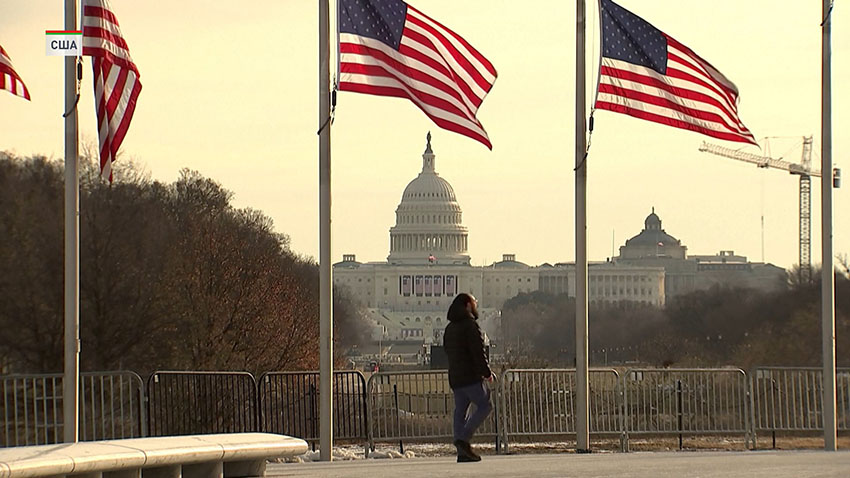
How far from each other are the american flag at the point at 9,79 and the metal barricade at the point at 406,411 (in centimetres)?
706

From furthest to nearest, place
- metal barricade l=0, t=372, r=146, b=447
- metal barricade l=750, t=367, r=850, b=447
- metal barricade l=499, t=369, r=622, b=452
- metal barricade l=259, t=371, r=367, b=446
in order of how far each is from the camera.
A: metal barricade l=259, t=371, r=367, b=446
metal barricade l=750, t=367, r=850, b=447
metal barricade l=499, t=369, r=622, b=452
metal barricade l=0, t=372, r=146, b=447

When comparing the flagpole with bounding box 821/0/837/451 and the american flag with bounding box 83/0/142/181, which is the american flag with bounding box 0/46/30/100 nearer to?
the american flag with bounding box 83/0/142/181

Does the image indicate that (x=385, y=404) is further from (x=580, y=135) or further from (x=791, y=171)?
(x=791, y=171)

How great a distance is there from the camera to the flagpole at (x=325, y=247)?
17375 mm

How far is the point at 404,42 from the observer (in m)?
17.4

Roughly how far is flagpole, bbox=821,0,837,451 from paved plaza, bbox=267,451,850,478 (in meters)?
2.74

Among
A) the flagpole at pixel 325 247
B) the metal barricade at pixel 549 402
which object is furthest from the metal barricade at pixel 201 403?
the flagpole at pixel 325 247

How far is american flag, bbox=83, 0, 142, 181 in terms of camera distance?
56.2 feet

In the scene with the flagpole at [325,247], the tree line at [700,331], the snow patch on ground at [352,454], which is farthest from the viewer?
the tree line at [700,331]

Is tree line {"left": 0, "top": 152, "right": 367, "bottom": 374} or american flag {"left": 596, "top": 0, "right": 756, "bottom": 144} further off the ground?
american flag {"left": 596, "top": 0, "right": 756, "bottom": 144}

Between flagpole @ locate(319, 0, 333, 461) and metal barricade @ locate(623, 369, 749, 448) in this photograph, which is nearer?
flagpole @ locate(319, 0, 333, 461)

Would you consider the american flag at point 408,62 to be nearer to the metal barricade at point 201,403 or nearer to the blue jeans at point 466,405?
the blue jeans at point 466,405

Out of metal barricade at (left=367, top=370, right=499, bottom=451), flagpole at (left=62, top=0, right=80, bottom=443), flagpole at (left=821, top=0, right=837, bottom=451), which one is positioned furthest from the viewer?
metal barricade at (left=367, top=370, right=499, bottom=451)

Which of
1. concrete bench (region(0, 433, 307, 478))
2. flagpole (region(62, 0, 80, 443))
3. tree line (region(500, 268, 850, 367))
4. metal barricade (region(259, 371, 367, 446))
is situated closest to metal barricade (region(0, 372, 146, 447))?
metal barricade (region(259, 371, 367, 446))
